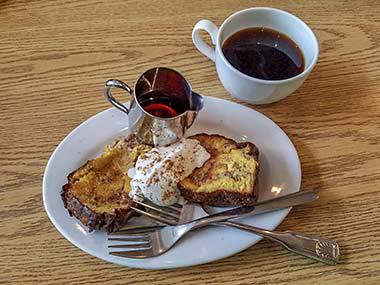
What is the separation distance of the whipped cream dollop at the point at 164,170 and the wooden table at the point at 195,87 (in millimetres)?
132

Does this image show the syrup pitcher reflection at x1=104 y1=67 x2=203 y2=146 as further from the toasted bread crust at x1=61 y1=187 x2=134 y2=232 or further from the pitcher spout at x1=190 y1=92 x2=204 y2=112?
the toasted bread crust at x1=61 y1=187 x2=134 y2=232

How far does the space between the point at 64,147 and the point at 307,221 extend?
48cm

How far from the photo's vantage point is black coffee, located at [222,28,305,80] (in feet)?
3.54

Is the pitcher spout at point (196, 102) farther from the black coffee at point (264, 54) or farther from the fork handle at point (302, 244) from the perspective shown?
the fork handle at point (302, 244)

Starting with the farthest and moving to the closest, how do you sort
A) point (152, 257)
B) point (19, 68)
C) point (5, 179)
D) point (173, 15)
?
point (173, 15), point (19, 68), point (5, 179), point (152, 257)

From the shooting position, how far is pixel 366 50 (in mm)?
1260

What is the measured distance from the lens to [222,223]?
3.08 ft

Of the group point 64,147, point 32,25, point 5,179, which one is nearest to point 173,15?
point 32,25

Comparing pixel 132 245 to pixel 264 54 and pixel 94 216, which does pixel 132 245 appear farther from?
pixel 264 54

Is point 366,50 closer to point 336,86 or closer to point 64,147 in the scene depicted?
point 336,86

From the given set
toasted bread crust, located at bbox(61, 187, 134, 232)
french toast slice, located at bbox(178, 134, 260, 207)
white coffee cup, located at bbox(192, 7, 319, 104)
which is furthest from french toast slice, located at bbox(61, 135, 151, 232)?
white coffee cup, located at bbox(192, 7, 319, 104)

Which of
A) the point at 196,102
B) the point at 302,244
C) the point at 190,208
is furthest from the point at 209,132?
the point at 302,244

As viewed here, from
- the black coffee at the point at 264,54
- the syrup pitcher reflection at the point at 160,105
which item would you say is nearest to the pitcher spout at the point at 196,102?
the syrup pitcher reflection at the point at 160,105

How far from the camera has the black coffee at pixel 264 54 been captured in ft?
3.54
